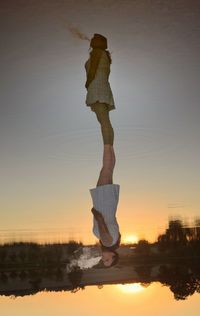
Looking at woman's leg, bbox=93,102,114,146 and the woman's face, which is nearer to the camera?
woman's leg, bbox=93,102,114,146

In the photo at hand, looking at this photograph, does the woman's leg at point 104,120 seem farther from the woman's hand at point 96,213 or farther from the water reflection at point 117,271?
the water reflection at point 117,271

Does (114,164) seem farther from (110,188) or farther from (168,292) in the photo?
(168,292)

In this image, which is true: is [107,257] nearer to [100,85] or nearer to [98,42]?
[100,85]

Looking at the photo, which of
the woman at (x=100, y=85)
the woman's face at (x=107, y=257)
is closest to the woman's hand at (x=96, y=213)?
the woman's face at (x=107, y=257)

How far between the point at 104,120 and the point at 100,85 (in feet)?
1.21

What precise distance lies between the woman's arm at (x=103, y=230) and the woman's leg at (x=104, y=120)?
70 cm

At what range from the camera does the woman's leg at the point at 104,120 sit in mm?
4566

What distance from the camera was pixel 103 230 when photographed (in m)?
4.62

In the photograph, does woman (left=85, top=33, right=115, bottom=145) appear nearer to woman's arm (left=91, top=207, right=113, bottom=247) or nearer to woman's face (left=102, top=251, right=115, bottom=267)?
woman's arm (left=91, top=207, right=113, bottom=247)

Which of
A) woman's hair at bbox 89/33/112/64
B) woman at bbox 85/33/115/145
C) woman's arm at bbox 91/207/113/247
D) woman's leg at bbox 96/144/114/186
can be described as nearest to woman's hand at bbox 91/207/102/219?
woman's arm at bbox 91/207/113/247

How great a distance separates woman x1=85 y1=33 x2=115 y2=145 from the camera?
181 inches

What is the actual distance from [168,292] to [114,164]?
368 feet

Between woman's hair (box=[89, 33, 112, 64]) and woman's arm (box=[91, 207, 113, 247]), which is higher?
woman's hair (box=[89, 33, 112, 64])

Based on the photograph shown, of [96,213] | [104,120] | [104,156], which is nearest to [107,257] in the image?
[96,213]
